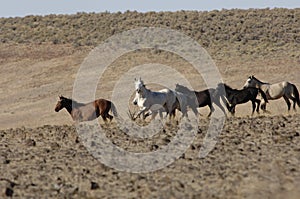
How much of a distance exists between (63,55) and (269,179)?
4424cm

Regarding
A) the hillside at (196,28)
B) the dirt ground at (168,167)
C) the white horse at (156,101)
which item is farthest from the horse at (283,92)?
the hillside at (196,28)

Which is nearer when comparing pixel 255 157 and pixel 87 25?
pixel 255 157

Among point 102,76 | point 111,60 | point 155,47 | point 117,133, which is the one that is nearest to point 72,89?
point 102,76

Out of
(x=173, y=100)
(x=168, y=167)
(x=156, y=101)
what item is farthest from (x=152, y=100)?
(x=168, y=167)

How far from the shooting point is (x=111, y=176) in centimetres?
1277

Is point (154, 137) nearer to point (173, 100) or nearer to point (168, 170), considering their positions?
point (168, 170)

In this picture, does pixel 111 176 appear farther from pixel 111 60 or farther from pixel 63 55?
pixel 63 55

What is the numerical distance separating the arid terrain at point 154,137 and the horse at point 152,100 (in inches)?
49.9

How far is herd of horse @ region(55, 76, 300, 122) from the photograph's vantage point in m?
22.3

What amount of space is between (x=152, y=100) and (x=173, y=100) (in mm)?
970

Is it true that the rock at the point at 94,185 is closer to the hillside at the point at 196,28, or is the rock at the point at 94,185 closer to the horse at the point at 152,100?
the horse at the point at 152,100

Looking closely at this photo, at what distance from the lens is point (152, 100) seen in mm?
22250

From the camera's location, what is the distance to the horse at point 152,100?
22.1 metres

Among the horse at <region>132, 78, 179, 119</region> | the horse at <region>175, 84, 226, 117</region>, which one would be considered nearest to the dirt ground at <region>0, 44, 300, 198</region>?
the horse at <region>132, 78, 179, 119</region>
